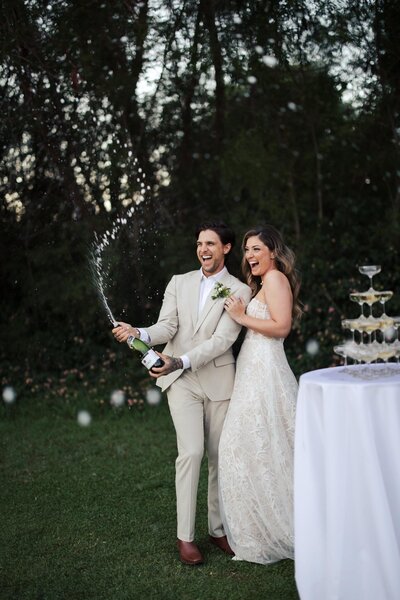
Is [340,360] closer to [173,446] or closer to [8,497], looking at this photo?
[173,446]

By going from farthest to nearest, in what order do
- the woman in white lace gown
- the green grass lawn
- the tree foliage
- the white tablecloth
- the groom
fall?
the tree foliage → the groom → the woman in white lace gown → the green grass lawn → the white tablecloth

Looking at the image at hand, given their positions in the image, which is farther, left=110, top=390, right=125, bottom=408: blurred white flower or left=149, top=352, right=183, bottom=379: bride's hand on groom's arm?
left=110, top=390, right=125, bottom=408: blurred white flower

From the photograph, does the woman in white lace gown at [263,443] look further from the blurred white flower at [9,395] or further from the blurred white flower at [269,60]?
the blurred white flower at [9,395]

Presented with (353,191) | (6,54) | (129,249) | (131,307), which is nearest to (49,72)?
(6,54)

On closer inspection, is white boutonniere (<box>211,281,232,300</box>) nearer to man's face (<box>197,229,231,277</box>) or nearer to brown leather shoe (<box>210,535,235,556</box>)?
man's face (<box>197,229,231,277</box>)

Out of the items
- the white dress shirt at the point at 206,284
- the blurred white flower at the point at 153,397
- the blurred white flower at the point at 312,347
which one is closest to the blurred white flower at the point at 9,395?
the blurred white flower at the point at 153,397

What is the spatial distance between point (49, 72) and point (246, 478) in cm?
553

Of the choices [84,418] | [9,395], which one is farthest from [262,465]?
[9,395]

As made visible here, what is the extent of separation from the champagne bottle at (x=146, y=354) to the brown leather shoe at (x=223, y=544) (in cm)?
109

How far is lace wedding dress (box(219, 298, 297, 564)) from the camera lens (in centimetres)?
397

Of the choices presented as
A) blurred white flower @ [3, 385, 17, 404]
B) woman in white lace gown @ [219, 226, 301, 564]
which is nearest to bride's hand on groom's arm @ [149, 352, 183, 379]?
woman in white lace gown @ [219, 226, 301, 564]

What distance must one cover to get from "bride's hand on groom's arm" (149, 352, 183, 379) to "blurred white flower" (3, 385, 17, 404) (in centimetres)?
498

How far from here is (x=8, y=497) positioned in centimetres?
550

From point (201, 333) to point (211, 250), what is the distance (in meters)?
0.46
